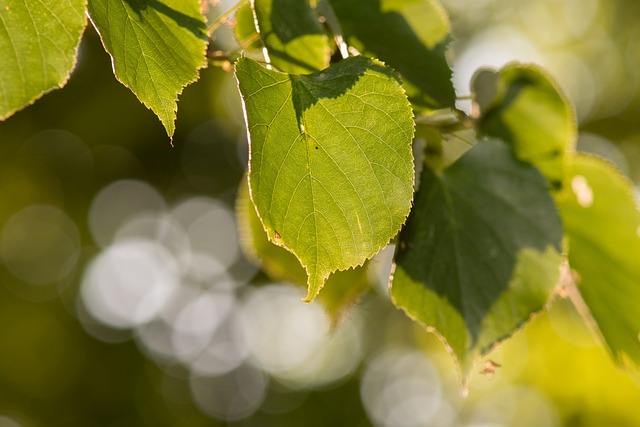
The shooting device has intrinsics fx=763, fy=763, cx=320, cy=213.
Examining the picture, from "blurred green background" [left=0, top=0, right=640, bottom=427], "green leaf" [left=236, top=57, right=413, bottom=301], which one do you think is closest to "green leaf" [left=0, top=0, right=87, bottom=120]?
"green leaf" [left=236, top=57, right=413, bottom=301]

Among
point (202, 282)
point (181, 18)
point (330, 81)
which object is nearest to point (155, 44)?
point (181, 18)

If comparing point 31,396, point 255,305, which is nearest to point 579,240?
point 31,396

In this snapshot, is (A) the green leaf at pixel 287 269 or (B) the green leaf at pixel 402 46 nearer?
(B) the green leaf at pixel 402 46

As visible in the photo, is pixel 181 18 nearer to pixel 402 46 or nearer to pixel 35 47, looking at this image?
pixel 35 47

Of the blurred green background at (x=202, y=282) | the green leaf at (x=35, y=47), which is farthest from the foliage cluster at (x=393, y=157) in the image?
the blurred green background at (x=202, y=282)

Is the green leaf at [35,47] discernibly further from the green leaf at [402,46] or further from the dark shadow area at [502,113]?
the dark shadow area at [502,113]
